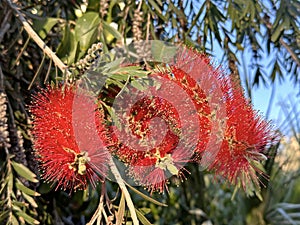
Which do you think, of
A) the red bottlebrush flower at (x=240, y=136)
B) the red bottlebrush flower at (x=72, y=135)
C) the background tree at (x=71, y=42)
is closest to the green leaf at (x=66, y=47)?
the background tree at (x=71, y=42)

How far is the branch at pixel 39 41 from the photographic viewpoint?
0.87 meters

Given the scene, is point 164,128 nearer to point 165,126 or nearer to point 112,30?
point 165,126

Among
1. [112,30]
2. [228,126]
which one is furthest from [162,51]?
[228,126]

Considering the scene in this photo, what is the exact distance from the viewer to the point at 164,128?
759 mm

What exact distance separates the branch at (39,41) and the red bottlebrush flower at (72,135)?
0.26 feet

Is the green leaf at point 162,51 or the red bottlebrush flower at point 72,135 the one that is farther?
the green leaf at point 162,51

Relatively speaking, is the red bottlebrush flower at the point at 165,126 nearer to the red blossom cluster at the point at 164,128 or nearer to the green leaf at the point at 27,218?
the red blossom cluster at the point at 164,128

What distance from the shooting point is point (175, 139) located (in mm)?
761

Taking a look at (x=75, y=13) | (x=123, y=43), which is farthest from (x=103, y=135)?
(x=75, y=13)

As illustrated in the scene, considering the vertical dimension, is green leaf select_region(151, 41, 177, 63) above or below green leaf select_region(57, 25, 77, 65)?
above

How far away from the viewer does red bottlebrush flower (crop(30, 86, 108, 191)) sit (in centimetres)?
72

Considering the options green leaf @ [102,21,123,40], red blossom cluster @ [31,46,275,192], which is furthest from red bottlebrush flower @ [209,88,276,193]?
green leaf @ [102,21,123,40]

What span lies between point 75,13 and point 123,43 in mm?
281

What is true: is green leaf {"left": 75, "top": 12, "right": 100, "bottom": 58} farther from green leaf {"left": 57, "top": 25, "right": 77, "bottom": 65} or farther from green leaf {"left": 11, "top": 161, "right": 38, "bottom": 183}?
green leaf {"left": 11, "top": 161, "right": 38, "bottom": 183}
